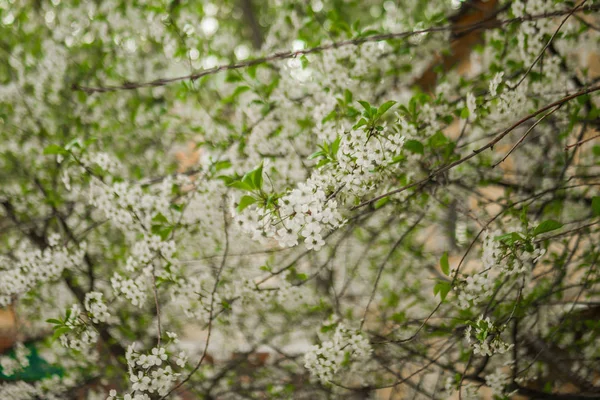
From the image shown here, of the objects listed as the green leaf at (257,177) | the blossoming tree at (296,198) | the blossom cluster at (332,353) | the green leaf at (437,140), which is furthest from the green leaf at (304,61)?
the blossom cluster at (332,353)

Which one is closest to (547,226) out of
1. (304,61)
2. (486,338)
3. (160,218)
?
(486,338)

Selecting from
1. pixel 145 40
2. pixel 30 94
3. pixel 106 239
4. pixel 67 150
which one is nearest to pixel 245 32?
pixel 145 40

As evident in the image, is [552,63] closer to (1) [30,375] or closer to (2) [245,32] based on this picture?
(1) [30,375]

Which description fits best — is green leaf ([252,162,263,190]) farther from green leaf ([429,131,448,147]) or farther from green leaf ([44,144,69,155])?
green leaf ([44,144,69,155])

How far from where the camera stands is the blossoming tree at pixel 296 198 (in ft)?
7.80

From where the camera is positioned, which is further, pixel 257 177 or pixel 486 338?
pixel 486 338

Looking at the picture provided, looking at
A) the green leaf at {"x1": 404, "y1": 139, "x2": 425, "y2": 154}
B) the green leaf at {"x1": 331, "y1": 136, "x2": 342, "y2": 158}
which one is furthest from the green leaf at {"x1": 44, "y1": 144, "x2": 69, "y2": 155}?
the green leaf at {"x1": 404, "y1": 139, "x2": 425, "y2": 154}

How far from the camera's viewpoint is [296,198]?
1938mm

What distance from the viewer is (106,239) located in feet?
16.7

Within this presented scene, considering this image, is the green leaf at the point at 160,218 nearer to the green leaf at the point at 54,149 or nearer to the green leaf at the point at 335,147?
the green leaf at the point at 54,149

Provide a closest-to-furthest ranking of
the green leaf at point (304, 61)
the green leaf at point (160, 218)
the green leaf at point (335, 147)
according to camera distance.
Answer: the green leaf at point (335, 147) → the green leaf at point (160, 218) → the green leaf at point (304, 61)

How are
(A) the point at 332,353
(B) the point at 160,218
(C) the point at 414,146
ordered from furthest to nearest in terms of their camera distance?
(B) the point at 160,218 → (A) the point at 332,353 → (C) the point at 414,146

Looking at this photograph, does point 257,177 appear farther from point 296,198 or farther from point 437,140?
point 437,140

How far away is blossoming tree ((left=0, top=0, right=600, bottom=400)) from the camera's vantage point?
2377mm
